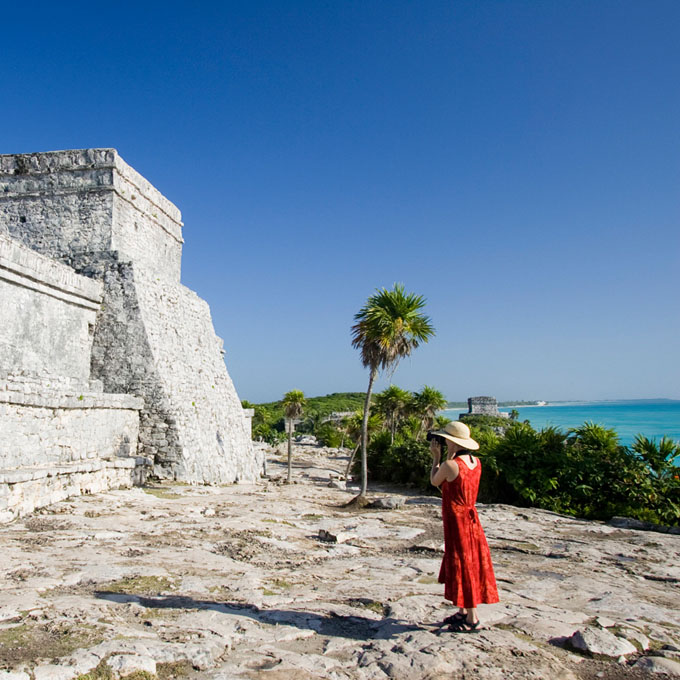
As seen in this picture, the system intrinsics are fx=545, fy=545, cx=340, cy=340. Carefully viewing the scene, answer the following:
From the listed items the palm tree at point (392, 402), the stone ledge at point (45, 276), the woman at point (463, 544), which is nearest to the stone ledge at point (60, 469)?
the stone ledge at point (45, 276)

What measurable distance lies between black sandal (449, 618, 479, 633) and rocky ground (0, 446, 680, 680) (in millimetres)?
47

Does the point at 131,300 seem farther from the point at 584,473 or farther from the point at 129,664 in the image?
the point at 584,473

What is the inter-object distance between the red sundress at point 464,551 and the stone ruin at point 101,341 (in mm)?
6282

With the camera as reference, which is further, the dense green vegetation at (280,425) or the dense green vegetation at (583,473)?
the dense green vegetation at (280,425)

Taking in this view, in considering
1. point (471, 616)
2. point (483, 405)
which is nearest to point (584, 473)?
point (471, 616)

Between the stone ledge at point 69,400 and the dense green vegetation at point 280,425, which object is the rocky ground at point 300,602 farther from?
the dense green vegetation at point 280,425

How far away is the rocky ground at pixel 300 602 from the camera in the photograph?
122 inches

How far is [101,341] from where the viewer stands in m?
11.4

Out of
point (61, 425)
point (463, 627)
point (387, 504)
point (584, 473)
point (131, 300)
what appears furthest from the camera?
point (131, 300)

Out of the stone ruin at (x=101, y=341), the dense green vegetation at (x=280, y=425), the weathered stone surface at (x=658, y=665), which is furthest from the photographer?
the dense green vegetation at (x=280, y=425)

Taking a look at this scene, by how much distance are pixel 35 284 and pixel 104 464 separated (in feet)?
11.7

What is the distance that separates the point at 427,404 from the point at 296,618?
22.6 meters

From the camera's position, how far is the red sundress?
11.9 ft

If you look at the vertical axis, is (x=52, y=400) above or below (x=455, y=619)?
above
